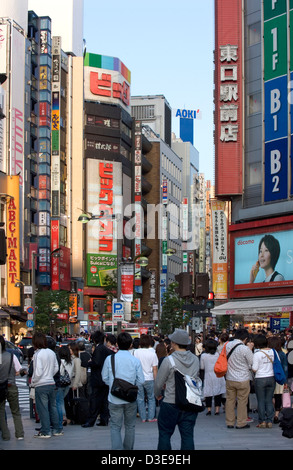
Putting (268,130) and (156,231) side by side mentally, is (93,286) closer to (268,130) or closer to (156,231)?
(156,231)

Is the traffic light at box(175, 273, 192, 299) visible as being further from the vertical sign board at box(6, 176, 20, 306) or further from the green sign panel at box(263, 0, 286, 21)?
the vertical sign board at box(6, 176, 20, 306)

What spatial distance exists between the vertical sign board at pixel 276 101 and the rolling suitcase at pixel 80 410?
3997cm

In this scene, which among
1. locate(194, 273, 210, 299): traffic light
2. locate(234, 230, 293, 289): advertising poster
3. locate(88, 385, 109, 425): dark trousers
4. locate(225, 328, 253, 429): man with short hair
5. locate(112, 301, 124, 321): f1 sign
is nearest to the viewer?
locate(225, 328, 253, 429): man with short hair

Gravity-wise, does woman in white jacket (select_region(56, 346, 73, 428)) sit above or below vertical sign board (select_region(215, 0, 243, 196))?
below

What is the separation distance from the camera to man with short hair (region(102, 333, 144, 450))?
1224cm

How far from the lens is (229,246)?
61.2 meters

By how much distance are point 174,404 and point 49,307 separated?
232 feet

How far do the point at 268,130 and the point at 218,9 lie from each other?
9.19m

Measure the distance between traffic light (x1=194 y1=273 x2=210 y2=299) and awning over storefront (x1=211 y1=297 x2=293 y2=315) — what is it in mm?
22006

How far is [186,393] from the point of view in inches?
445

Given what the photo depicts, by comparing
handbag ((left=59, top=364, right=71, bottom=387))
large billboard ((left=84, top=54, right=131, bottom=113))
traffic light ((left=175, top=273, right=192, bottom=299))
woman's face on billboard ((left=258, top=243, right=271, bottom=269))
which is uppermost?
large billboard ((left=84, top=54, right=131, bottom=113))

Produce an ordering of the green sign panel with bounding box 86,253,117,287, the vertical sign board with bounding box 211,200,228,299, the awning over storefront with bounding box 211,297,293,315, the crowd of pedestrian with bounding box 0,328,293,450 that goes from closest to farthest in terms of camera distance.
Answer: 1. the crowd of pedestrian with bounding box 0,328,293,450
2. the awning over storefront with bounding box 211,297,293,315
3. the vertical sign board with bounding box 211,200,228,299
4. the green sign panel with bounding box 86,253,117,287

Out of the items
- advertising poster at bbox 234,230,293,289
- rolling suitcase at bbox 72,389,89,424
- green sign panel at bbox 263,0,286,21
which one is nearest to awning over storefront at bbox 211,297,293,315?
advertising poster at bbox 234,230,293,289

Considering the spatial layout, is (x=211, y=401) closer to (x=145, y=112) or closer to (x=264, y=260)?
(x=264, y=260)
